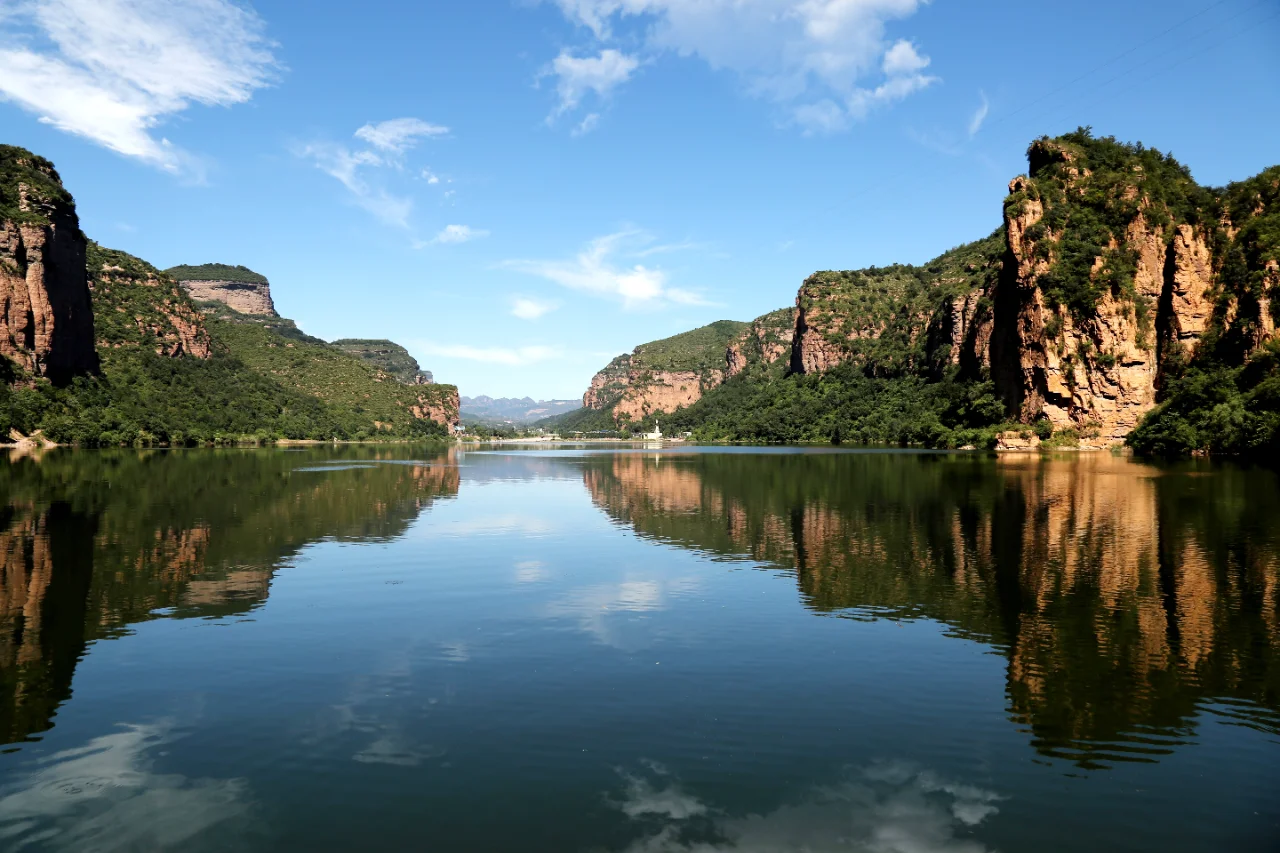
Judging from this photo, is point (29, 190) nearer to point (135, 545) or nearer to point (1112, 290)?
point (135, 545)

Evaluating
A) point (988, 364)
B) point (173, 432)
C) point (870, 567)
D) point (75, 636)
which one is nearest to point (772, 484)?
point (870, 567)

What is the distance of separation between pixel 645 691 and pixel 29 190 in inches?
7528

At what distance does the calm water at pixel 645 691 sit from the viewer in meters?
10.5

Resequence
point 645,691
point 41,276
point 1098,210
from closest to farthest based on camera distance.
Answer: point 645,691
point 1098,210
point 41,276

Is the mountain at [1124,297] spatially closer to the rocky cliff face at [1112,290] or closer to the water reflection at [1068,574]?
the rocky cliff face at [1112,290]

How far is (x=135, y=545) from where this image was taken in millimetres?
31906

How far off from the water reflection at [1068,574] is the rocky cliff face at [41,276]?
147 meters

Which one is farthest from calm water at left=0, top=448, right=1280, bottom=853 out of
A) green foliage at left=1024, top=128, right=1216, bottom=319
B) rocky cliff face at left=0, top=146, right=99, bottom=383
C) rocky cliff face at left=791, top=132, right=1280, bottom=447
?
rocky cliff face at left=0, top=146, right=99, bottom=383

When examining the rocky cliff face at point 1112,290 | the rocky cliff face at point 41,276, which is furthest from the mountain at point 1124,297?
the rocky cliff face at point 41,276

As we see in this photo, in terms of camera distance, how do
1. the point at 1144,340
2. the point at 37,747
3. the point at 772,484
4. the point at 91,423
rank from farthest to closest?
1. the point at 91,423
2. the point at 1144,340
3. the point at 772,484
4. the point at 37,747

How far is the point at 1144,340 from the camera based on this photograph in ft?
406

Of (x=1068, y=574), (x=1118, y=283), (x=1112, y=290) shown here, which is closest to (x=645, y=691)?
(x=1068, y=574)

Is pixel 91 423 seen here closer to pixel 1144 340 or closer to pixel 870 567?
pixel 870 567

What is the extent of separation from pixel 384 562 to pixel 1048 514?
105 feet
